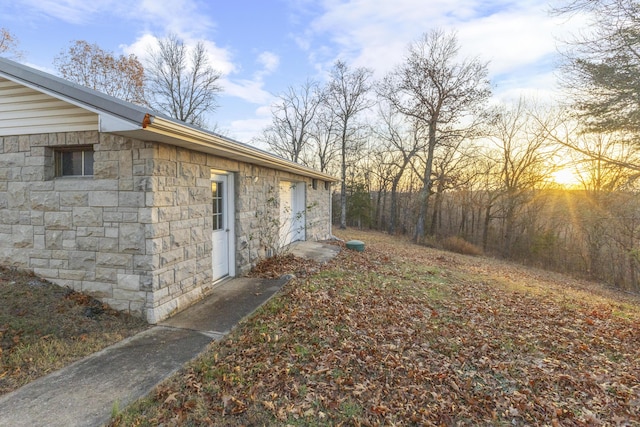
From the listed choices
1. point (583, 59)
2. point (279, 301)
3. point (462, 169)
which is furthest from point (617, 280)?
point (279, 301)

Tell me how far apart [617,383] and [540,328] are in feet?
4.77

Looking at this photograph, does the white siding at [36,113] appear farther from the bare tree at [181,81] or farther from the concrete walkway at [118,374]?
the bare tree at [181,81]

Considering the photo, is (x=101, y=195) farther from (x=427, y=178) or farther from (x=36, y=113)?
(x=427, y=178)

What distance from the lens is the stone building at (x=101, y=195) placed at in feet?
12.3

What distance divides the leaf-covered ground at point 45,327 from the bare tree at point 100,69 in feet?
50.8

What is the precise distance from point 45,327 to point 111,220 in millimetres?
1360

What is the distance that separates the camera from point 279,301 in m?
4.66

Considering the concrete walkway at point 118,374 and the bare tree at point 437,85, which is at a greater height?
the bare tree at point 437,85

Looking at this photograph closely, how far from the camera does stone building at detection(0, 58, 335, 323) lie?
375 cm

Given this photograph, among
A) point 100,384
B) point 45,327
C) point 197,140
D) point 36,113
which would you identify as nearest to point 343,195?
point 197,140

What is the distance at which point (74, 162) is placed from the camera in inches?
166

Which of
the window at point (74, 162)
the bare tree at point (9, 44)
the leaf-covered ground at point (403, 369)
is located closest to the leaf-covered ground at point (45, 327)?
the leaf-covered ground at point (403, 369)

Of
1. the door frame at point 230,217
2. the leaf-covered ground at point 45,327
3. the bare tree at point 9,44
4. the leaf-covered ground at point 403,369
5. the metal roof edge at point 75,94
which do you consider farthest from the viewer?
the bare tree at point 9,44

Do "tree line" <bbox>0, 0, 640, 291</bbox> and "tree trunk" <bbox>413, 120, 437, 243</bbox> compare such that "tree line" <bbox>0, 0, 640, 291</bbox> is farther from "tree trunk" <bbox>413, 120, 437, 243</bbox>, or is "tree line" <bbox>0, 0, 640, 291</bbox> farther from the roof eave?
the roof eave
